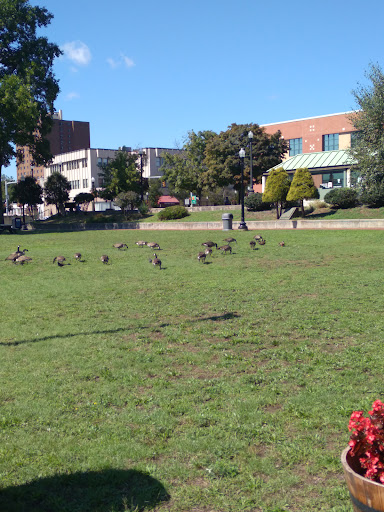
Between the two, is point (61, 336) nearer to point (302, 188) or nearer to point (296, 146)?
point (302, 188)

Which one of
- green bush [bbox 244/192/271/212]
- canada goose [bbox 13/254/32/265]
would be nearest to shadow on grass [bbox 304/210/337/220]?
green bush [bbox 244/192/271/212]

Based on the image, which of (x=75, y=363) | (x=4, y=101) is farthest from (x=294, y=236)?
(x=4, y=101)

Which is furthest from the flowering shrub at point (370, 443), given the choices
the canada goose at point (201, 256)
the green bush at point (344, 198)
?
the green bush at point (344, 198)

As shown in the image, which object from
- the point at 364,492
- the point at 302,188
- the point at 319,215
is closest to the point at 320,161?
the point at 302,188

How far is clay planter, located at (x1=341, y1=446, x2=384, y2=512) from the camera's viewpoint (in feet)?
7.97

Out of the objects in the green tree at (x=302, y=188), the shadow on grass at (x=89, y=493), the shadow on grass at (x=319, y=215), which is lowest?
the shadow on grass at (x=89, y=493)

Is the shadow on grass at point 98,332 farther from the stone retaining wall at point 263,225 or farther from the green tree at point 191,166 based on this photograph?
the green tree at point 191,166

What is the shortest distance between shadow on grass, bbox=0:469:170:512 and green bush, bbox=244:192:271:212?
40606 mm

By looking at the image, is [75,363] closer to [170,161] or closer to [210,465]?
[210,465]

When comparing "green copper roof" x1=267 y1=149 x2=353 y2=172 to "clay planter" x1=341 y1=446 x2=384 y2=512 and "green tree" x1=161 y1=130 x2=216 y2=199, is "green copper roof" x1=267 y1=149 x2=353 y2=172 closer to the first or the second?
"green tree" x1=161 y1=130 x2=216 y2=199

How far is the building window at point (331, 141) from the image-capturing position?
2803 inches

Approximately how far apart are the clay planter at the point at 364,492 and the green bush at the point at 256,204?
41.3 m

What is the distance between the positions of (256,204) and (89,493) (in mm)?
40947

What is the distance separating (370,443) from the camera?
258cm
